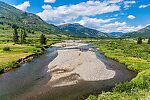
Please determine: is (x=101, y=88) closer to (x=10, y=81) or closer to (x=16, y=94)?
(x=16, y=94)

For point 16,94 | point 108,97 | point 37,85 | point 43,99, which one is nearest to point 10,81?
point 37,85

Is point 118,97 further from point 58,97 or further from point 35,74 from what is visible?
point 35,74

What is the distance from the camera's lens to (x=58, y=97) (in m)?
46.6

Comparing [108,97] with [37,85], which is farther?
[37,85]

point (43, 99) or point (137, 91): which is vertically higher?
point (137, 91)

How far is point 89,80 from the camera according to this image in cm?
6138

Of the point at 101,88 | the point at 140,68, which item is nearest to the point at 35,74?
the point at 101,88

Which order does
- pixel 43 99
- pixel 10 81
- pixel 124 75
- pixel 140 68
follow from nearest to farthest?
pixel 43 99 → pixel 10 81 → pixel 124 75 → pixel 140 68

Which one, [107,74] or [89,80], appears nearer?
[89,80]

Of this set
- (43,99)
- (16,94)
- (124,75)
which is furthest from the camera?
(124,75)

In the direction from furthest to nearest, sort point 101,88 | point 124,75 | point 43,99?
point 124,75 < point 101,88 < point 43,99

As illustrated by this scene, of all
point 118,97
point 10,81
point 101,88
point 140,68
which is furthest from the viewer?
point 140,68

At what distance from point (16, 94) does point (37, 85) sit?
8362 mm

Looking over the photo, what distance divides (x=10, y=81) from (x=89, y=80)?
67.2 ft
